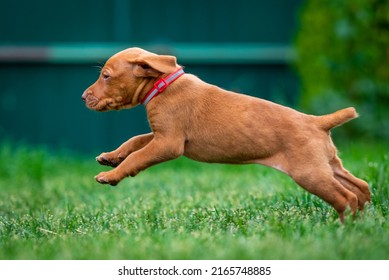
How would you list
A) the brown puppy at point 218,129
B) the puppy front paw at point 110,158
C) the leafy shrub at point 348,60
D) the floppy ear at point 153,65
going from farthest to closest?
the leafy shrub at point 348,60
the puppy front paw at point 110,158
the floppy ear at point 153,65
the brown puppy at point 218,129

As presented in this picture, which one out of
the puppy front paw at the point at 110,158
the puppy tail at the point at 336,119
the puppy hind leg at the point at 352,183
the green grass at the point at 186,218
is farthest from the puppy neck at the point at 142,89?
the puppy hind leg at the point at 352,183

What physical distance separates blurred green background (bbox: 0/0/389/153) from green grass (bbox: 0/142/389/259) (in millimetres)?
2140

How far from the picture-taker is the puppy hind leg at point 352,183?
4.57 metres

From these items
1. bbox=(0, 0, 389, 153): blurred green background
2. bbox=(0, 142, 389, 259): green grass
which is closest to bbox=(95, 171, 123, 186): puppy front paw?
bbox=(0, 142, 389, 259): green grass

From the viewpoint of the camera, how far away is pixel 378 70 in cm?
963

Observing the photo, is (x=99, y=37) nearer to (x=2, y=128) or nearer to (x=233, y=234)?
(x=2, y=128)

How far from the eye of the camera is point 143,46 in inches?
394

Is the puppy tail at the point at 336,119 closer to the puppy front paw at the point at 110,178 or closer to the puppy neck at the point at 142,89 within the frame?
the puppy neck at the point at 142,89

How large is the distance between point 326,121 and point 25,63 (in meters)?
6.25

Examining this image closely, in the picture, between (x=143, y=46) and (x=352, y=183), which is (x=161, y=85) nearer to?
(x=352, y=183)

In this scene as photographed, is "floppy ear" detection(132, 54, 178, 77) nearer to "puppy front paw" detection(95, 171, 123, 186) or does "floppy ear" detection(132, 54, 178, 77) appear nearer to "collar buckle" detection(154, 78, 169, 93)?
"collar buckle" detection(154, 78, 169, 93)

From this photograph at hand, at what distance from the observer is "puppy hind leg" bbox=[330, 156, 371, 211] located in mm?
4569

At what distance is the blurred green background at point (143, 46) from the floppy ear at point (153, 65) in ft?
17.4

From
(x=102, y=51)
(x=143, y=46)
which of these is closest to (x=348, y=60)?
(x=143, y=46)
